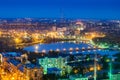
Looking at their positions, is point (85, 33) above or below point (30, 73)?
above

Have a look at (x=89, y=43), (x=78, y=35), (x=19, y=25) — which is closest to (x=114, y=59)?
(x=89, y=43)

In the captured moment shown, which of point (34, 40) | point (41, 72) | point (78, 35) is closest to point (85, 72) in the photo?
point (41, 72)

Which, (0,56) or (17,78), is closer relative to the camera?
(17,78)

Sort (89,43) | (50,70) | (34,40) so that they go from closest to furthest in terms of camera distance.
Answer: (50,70) → (89,43) → (34,40)

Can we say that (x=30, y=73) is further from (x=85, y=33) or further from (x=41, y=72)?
(x=85, y=33)

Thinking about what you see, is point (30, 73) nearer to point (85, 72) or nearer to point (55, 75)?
point (55, 75)

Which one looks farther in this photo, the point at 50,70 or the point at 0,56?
the point at 0,56

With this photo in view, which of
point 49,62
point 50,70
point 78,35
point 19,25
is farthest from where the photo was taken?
point 19,25

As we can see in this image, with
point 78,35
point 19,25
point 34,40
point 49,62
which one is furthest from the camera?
point 19,25

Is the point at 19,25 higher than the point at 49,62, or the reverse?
the point at 19,25
